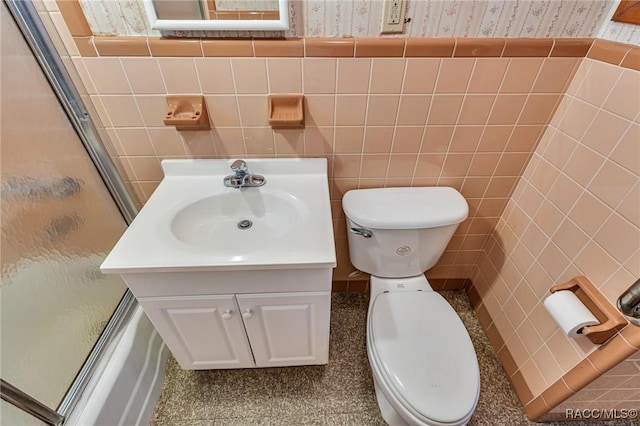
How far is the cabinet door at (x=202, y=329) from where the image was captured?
0.85m

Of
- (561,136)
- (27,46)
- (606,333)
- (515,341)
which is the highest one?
(27,46)

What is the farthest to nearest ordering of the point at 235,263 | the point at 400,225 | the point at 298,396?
the point at 298,396, the point at 400,225, the point at 235,263

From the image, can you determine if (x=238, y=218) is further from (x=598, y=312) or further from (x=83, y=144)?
(x=598, y=312)

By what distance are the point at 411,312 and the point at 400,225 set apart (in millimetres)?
321

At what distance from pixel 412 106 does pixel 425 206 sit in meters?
0.35

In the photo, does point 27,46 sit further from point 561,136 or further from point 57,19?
point 561,136

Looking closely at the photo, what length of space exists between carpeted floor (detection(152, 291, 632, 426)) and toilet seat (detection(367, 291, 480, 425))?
351 mm

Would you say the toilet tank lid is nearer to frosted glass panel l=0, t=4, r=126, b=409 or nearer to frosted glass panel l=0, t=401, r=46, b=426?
frosted glass panel l=0, t=4, r=126, b=409

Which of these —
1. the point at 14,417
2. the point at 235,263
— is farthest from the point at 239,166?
the point at 14,417

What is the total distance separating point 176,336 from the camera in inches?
37.6

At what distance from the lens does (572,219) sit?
35.6 inches

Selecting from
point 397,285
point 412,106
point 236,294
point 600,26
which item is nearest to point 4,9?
point 236,294

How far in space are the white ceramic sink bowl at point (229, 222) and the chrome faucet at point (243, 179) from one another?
19mm

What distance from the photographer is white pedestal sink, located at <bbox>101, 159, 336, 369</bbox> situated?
0.75m
